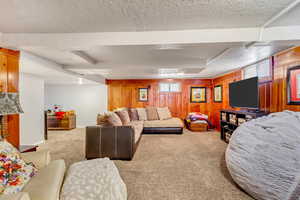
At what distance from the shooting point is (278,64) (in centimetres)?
310

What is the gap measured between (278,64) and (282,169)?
241 cm

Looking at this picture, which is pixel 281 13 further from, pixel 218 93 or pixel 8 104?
pixel 218 93

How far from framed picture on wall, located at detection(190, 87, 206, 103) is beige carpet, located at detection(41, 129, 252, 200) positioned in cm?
293

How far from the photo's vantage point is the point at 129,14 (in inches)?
70.7

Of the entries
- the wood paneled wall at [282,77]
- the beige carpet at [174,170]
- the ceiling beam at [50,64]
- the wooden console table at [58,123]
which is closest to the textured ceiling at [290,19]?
the wood paneled wall at [282,77]

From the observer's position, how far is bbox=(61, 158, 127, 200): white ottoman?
1.29 meters

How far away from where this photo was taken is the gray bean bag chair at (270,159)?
163cm

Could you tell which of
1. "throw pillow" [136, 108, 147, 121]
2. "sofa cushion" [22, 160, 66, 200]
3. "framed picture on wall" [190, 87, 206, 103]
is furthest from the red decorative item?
"framed picture on wall" [190, 87, 206, 103]

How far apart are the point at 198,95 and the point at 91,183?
6249 millimetres

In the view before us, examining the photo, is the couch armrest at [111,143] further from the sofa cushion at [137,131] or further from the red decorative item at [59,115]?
the red decorative item at [59,115]

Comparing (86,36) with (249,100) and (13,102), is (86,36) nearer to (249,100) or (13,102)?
(13,102)

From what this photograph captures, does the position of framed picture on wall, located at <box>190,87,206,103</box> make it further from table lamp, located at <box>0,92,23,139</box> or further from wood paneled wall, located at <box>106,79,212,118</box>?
table lamp, located at <box>0,92,23,139</box>

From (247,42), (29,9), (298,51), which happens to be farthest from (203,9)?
(298,51)

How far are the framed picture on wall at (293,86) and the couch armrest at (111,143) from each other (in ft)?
10.2
